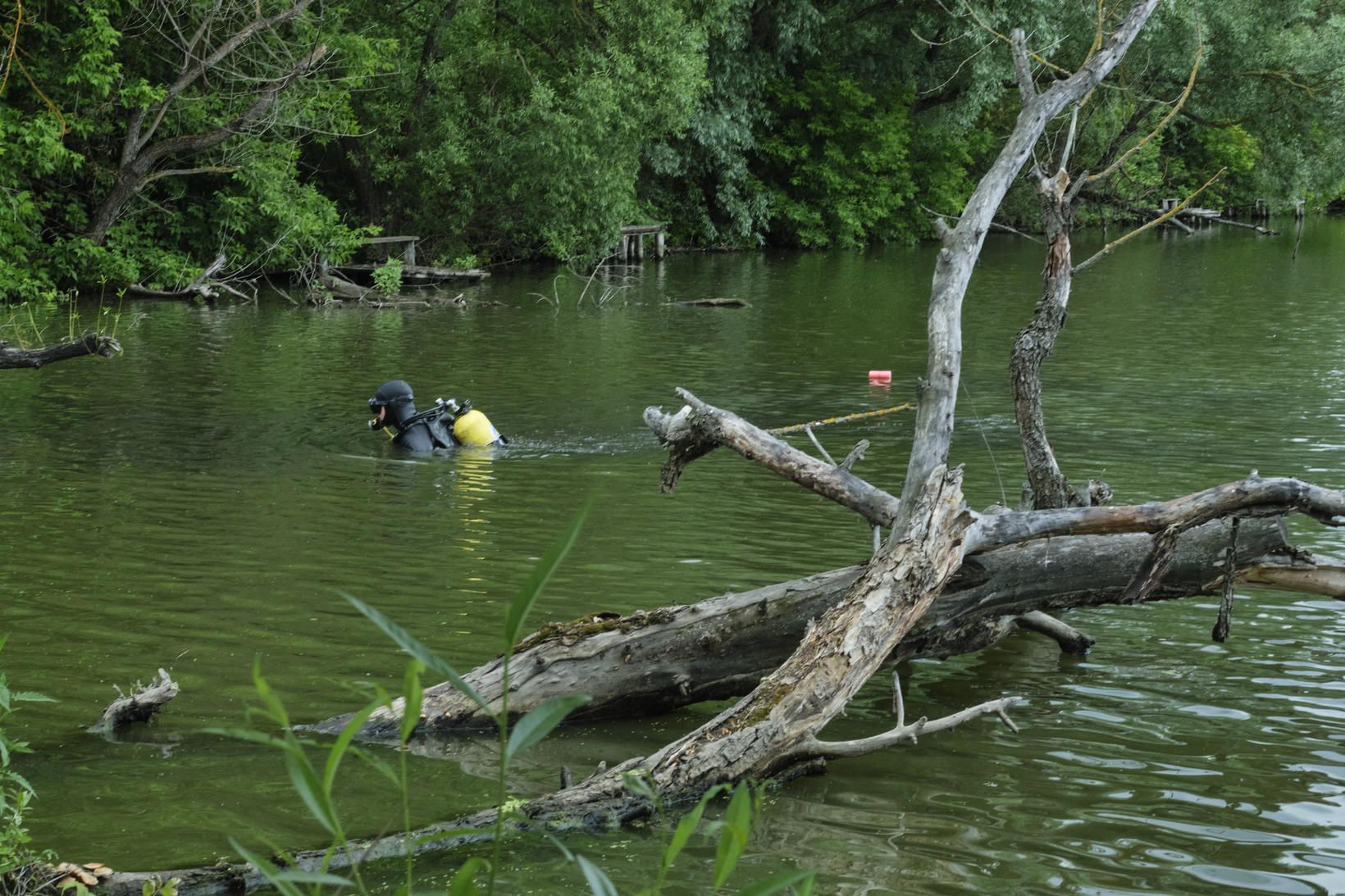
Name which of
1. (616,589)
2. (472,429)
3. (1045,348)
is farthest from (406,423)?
(1045,348)

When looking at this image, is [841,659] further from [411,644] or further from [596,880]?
[411,644]

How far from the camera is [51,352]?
964 cm

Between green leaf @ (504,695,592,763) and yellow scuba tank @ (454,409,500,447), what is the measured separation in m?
12.0

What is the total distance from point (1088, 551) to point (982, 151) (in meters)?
49.8

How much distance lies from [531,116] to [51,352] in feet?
76.4

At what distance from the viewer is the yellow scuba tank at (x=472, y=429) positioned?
13.6 m

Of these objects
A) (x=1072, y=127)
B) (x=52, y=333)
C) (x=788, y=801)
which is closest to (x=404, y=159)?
(x=52, y=333)

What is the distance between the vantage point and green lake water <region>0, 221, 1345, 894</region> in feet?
16.8

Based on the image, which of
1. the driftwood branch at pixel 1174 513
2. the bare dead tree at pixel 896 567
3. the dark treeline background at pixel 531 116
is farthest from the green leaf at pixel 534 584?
the dark treeline background at pixel 531 116

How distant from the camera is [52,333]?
21188 mm

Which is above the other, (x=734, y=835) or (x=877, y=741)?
(x=734, y=835)

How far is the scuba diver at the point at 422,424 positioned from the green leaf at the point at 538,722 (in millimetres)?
11924

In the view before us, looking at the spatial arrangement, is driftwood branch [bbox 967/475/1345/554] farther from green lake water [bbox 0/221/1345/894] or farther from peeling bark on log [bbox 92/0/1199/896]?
green lake water [bbox 0/221/1345/894]

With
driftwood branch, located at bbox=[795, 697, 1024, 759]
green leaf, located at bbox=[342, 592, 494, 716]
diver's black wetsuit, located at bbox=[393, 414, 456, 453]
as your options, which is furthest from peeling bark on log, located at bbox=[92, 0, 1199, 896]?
diver's black wetsuit, located at bbox=[393, 414, 456, 453]
